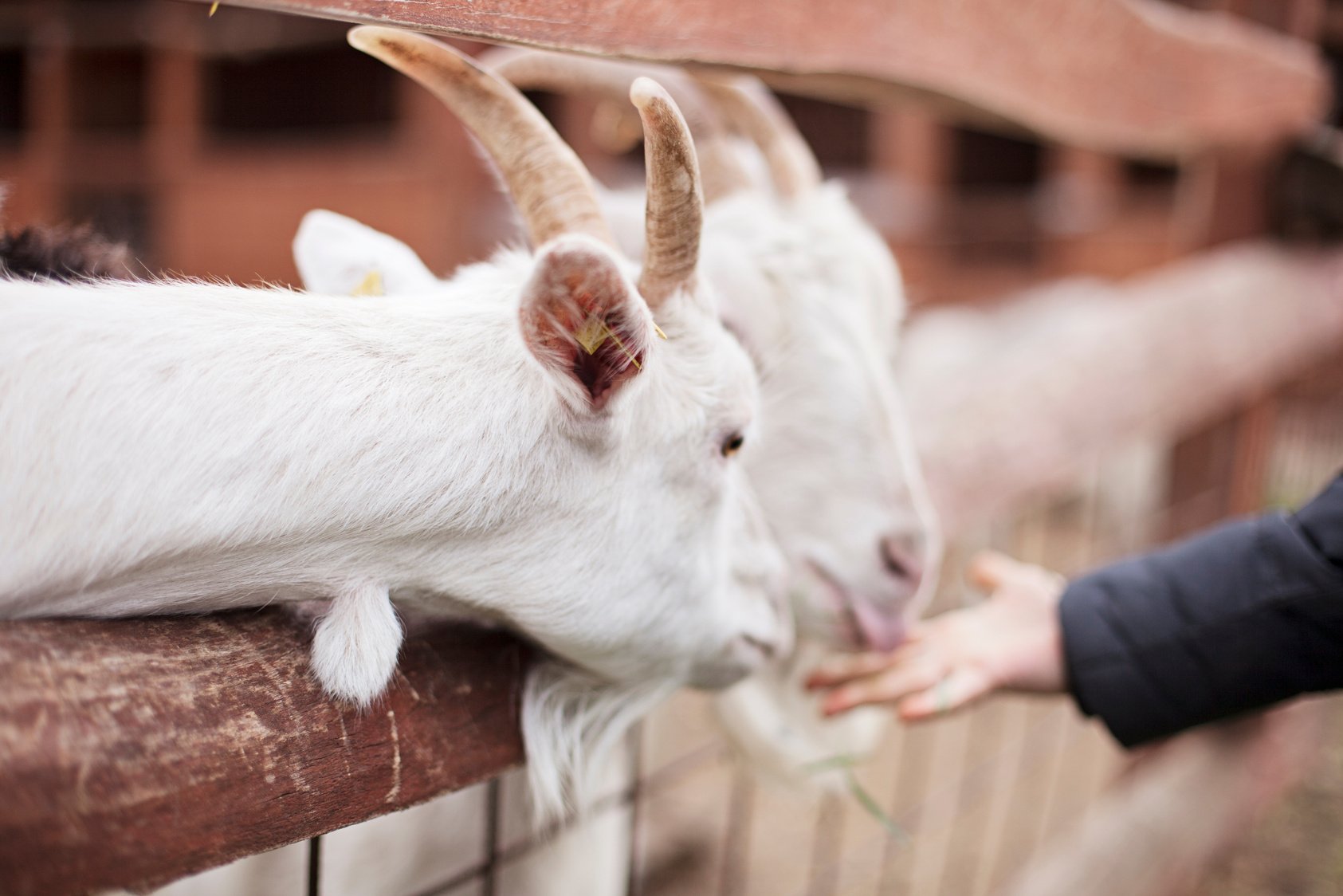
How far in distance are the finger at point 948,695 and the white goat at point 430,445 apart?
0.48 meters

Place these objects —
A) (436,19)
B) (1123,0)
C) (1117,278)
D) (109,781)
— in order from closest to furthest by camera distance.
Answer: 1. (109,781)
2. (436,19)
3. (1123,0)
4. (1117,278)

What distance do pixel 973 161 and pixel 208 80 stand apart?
25.9ft

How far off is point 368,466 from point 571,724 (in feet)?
1.51

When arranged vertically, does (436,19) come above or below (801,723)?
above

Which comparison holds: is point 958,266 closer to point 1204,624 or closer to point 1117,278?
point 1117,278

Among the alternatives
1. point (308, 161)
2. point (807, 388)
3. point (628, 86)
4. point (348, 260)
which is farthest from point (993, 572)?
point (308, 161)

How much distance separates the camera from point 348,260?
1.26 meters

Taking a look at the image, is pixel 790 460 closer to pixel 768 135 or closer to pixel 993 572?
pixel 993 572

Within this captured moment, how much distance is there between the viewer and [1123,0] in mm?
2209

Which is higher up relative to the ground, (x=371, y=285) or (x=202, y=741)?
(x=371, y=285)

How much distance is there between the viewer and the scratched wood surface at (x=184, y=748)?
2.25 ft

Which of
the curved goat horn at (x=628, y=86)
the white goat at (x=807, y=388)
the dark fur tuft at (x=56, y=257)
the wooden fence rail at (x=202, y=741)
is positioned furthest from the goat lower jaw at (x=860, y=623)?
the dark fur tuft at (x=56, y=257)

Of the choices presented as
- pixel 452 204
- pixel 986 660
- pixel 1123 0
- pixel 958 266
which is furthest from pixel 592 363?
pixel 958 266

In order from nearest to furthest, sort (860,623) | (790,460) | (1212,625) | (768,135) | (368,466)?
(368,466) < (1212,625) < (860,623) < (790,460) < (768,135)
